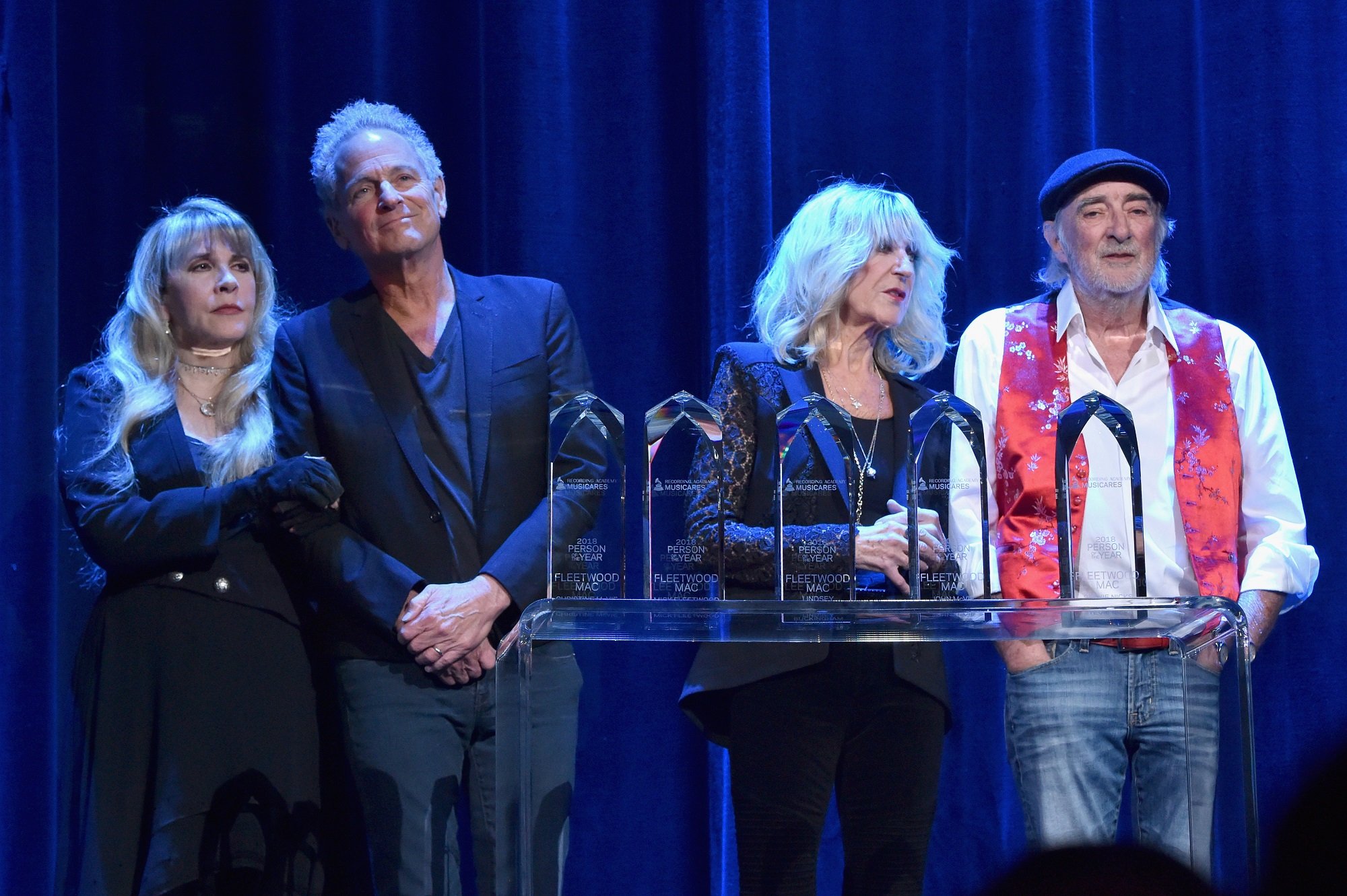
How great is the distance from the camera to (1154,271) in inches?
94.9

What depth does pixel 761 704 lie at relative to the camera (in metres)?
1.41

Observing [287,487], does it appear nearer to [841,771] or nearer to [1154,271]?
[841,771]

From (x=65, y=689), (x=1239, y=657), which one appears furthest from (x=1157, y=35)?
(x=65, y=689)

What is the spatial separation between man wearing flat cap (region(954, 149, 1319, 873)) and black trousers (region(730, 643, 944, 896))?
128mm

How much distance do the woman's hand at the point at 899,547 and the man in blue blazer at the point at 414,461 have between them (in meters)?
0.71

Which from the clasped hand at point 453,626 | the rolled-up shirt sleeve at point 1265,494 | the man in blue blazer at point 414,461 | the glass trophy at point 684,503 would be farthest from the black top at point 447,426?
the rolled-up shirt sleeve at point 1265,494

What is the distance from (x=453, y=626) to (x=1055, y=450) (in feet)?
3.20

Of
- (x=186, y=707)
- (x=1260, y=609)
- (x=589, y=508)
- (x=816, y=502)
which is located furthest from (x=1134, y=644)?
(x=186, y=707)

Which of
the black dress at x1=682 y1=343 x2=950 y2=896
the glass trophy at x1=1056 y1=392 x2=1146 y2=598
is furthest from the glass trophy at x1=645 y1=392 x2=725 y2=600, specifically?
the glass trophy at x1=1056 y1=392 x2=1146 y2=598

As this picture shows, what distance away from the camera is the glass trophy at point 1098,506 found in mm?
1458

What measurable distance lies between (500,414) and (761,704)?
1.02 meters

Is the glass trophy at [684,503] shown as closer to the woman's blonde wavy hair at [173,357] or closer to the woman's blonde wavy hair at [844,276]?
the woman's blonde wavy hair at [844,276]

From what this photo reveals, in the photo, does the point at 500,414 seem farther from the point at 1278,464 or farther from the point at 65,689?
the point at 1278,464

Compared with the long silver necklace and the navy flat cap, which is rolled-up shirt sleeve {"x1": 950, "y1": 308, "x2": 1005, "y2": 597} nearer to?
the long silver necklace
